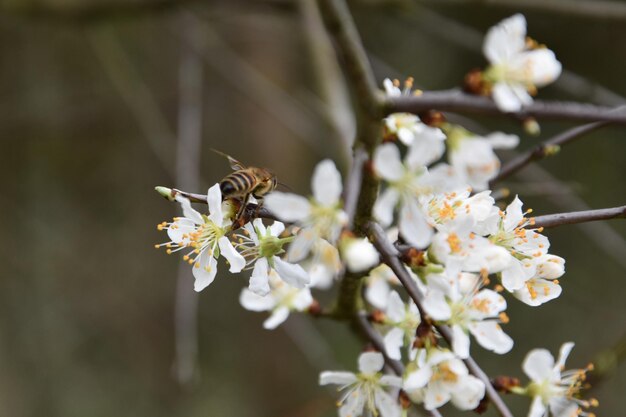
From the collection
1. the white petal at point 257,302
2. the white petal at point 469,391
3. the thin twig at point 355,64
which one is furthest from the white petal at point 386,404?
the thin twig at point 355,64

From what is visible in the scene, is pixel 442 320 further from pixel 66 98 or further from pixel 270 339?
pixel 66 98

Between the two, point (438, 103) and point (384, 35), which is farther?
point (384, 35)

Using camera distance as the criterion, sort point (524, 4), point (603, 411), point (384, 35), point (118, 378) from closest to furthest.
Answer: point (524, 4)
point (603, 411)
point (384, 35)
point (118, 378)

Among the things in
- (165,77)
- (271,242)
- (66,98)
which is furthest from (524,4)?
(66,98)

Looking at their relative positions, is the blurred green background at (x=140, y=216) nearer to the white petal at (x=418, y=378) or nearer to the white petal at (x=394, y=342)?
the white petal at (x=394, y=342)

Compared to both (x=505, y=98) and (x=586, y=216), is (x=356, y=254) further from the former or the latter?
(x=586, y=216)

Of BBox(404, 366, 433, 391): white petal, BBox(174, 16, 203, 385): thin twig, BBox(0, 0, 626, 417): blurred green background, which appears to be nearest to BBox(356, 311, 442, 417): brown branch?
BBox(404, 366, 433, 391): white petal
